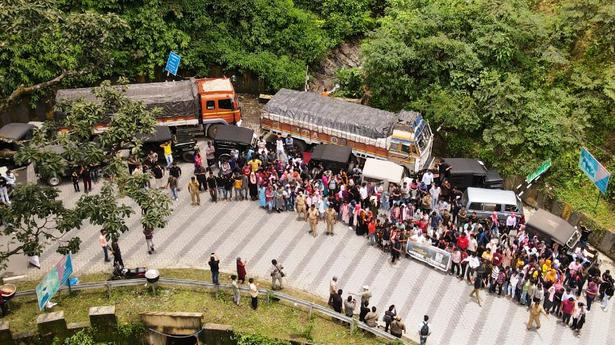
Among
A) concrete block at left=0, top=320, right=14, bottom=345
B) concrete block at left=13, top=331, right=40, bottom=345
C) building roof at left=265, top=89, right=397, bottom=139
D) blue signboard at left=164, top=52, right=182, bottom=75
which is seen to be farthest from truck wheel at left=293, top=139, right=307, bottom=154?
concrete block at left=0, top=320, right=14, bottom=345

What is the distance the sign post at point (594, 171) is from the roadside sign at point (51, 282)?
20593 millimetres

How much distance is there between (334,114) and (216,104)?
5658mm

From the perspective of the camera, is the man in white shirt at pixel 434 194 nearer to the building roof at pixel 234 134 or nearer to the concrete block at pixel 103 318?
the building roof at pixel 234 134

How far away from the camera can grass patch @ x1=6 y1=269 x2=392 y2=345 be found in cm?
2009

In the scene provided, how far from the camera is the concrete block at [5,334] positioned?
18.8 metres

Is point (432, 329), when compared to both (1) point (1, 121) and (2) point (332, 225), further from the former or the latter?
(1) point (1, 121)

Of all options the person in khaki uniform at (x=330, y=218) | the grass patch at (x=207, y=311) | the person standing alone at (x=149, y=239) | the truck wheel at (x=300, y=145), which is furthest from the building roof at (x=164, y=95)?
the grass patch at (x=207, y=311)

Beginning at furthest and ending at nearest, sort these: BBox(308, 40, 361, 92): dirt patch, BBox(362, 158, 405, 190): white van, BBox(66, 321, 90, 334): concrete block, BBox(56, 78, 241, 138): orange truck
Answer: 1. BBox(308, 40, 361, 92): dirt patch
2. BBox(56, 78, 241, 138): orange truck
3. BBox(362, 158, 405, 190): white van
4. BBox(66, 321, 90, 334): concrete block

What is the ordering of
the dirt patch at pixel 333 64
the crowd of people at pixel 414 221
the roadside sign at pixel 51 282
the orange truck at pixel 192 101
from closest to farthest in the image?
the roadside sign at pixel 51 282, the crowd of people at pixel 414 221, the orange truck at pixel 192 101, the dirt patch at pixel 333 64

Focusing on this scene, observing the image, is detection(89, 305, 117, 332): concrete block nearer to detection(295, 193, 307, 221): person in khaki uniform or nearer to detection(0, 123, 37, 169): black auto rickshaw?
detection(295, 193, 307, 221): person in khaki uniform

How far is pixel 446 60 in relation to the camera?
31797 mm

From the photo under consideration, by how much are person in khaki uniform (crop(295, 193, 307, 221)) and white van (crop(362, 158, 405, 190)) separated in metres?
3.39

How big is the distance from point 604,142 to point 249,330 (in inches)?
773

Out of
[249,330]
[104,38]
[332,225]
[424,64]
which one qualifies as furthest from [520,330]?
[104,38]
